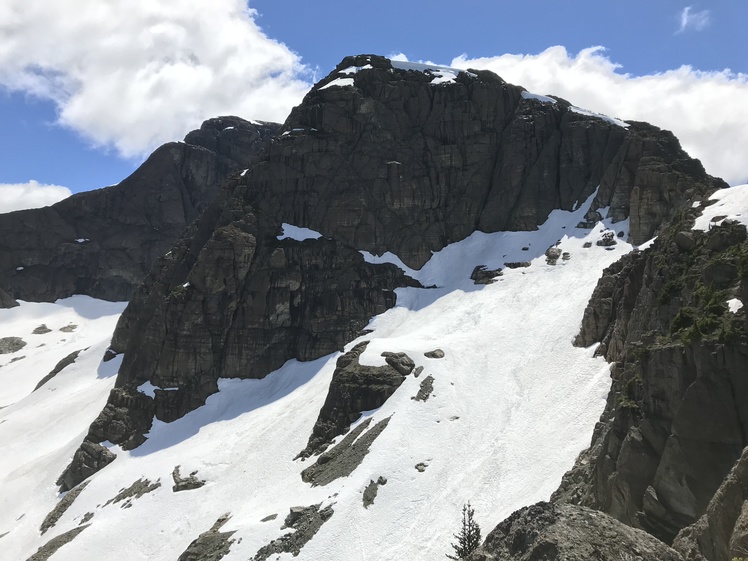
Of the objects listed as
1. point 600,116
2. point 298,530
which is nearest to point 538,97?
point 600,116

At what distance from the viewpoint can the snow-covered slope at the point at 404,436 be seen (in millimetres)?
35688

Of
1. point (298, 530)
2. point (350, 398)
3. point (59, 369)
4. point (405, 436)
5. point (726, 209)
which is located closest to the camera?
point (726, 209)

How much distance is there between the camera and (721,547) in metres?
12.1

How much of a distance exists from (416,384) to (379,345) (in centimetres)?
823

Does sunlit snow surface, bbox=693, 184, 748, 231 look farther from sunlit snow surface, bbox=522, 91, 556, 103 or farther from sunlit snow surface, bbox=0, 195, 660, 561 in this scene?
sunlit snow surface, bbox=522, 91, 556, 103

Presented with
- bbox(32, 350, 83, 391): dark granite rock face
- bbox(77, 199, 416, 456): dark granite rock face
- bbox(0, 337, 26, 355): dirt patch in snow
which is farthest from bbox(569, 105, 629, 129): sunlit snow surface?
bbox(0, 337, 26, 355): dirt patch in snow

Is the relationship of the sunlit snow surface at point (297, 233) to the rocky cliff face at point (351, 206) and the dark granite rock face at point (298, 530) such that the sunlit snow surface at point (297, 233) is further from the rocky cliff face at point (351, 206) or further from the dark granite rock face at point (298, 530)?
the dark granite rock face at point (298, 530)

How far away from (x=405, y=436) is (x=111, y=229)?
4694 inches

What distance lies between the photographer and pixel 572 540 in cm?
954

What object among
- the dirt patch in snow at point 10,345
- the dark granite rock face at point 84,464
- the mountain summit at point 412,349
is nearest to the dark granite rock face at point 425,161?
the mountain summit at point 412,349

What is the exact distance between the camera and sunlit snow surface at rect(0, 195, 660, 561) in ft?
117

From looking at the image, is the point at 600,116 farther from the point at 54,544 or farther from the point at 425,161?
the point at 54,544

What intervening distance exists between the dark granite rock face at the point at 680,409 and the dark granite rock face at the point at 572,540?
1096 centimetres

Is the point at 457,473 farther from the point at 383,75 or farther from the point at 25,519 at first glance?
the point at 383,75
